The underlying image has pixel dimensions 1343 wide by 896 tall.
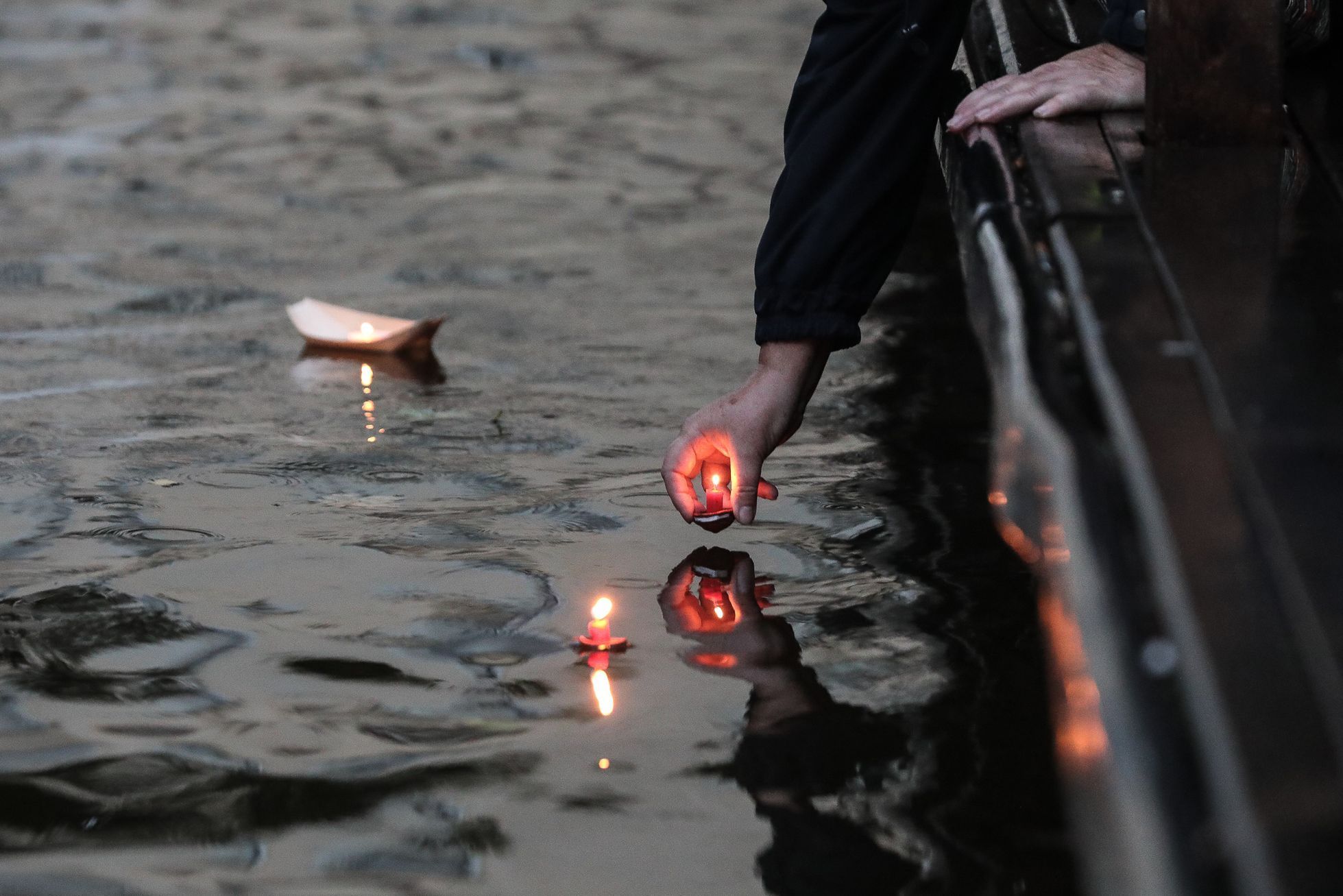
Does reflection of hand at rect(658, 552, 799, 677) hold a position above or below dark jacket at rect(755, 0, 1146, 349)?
below

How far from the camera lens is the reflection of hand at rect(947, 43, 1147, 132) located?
2670 mm

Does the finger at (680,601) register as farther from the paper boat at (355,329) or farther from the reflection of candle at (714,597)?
the paper boat at (355,329)

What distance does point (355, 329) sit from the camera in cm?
453

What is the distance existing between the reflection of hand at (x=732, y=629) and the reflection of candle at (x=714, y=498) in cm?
19

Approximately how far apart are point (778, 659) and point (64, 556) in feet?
4.25

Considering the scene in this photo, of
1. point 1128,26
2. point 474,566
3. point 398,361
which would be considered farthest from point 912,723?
point 398,361

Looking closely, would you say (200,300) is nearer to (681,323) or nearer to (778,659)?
(681,323)

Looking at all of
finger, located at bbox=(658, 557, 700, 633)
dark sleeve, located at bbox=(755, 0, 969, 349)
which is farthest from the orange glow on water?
finger, located at bbox=(658, 557, 700, 633)

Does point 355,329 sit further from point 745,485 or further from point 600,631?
point 745,485

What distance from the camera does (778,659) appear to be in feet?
9.05

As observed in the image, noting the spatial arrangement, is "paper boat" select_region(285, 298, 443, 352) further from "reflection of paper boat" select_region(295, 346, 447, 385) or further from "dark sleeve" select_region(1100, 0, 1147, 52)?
"dark sleeve" select_region(1100, 0, 1147, 52)

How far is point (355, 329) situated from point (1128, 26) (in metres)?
2.30

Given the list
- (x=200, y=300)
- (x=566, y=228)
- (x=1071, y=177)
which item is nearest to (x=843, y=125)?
(x=1071, y=177)

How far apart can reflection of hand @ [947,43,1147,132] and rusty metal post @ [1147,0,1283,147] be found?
18 cm
